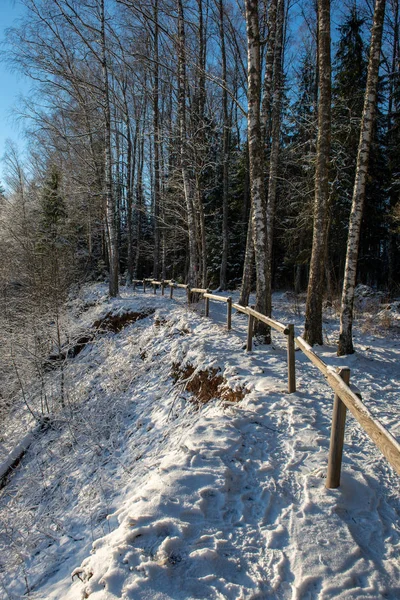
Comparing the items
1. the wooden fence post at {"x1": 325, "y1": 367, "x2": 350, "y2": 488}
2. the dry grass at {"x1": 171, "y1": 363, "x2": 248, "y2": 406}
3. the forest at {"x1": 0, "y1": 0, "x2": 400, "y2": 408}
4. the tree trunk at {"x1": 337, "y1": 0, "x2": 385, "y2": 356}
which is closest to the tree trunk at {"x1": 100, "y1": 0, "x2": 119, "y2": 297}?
the forest at {"x1": 0, "y1": 0, "x2": 400, "y2": 408}

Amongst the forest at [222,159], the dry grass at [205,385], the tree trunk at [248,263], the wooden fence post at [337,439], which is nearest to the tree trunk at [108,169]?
the forest at [222,159]

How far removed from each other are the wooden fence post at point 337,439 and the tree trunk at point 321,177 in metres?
4.65

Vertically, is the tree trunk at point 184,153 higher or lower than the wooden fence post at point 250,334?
higher

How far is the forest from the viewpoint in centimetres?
716

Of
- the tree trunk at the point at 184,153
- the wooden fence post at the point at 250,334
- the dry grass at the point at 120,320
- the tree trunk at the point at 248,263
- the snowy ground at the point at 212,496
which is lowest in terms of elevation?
the snowy ground at the point at 212,496

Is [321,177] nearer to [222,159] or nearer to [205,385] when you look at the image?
[205,385]

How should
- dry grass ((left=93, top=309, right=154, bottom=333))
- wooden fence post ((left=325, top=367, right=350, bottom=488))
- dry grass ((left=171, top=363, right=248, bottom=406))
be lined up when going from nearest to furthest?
wooden fence post ((left=325, top=367, right=350, bottom=488)) < dry grass ((left=171, top=363, right=248, bottom=406)) < dry grass ((left=93, top=309, right=154, bottom=333))

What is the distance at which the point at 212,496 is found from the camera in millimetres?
3031

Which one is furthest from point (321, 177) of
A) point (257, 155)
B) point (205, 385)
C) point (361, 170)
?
point (205, 385)

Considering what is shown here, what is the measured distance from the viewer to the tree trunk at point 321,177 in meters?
6.71

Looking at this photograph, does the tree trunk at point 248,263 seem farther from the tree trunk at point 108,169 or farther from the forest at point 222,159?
the tree trunk at point 108,169

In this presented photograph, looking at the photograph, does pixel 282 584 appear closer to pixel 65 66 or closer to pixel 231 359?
pixel 231 359

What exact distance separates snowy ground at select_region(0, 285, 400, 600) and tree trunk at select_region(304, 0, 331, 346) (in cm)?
84

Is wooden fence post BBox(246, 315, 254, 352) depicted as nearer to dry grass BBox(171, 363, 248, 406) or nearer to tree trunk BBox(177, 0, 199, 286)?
dry grass BBox(171, 363, 248, 406)
